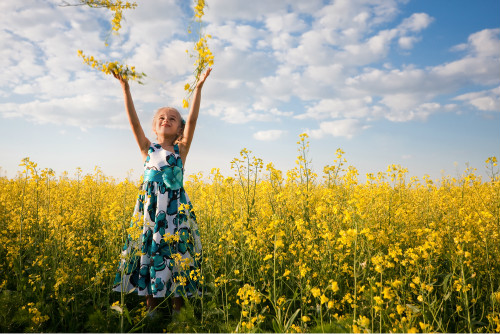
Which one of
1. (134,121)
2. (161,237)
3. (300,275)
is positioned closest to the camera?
(300,275)

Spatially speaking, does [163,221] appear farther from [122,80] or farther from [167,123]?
[122,80]

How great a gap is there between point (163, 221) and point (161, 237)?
15cm

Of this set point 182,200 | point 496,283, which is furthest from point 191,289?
point 496,283

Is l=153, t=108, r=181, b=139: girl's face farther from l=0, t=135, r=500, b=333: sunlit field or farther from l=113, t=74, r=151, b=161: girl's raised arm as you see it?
l=0, t=135, r=500, b=333: sunlit field

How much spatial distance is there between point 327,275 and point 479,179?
4021 mm

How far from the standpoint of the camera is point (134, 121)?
3242 mm

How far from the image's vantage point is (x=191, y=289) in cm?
303

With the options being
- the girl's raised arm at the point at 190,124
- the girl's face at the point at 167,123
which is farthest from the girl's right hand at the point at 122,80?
the girl's raised arm at the point at 190,124

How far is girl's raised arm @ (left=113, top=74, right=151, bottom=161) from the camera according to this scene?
123 inches

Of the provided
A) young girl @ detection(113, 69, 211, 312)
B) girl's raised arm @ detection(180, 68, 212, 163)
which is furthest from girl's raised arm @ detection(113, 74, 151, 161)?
girl's raised arm @ detection(180, 68, 212, 163)

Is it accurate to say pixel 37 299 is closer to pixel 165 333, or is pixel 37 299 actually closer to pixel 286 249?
pixel 165 333

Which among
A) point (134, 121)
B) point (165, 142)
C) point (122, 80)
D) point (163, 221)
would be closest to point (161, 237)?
point (163, 221)

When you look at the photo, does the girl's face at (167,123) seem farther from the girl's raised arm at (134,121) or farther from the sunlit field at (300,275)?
the sunlit field at (300,275)

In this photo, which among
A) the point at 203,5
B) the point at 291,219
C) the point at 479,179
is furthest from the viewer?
the point at 479,179
